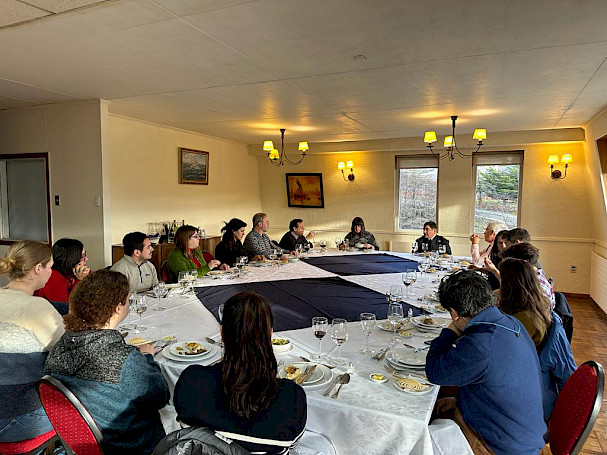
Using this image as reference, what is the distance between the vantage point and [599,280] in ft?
19.7

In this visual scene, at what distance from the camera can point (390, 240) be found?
8211mm

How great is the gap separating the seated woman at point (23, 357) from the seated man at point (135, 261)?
56.7 inches

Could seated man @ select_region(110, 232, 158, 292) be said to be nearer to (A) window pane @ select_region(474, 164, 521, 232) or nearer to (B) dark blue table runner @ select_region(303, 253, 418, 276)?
(B) dark blue table runner @ select_region(303, 253, 418, 276)

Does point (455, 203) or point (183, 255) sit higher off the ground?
point (455, 203)

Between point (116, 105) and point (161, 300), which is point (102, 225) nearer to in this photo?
point (116, 105)

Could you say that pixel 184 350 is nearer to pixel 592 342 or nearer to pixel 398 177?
pixel 592 342

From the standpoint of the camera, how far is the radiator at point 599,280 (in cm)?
569

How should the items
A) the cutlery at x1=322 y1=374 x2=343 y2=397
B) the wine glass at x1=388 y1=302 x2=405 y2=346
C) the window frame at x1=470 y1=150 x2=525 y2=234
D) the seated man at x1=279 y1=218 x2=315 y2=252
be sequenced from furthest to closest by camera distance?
1. the window frame at x1=470 y1=150 x2=525 y2=234
2. the seated man at x1=279 y1=218 x2=315 y2=252
3. the wine glass at x1=388 y1=302 x2=405 y2=346
4. the cutlery at x1=322 y1=374 x2=343 y2=397

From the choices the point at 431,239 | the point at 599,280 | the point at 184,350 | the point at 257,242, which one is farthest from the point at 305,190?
the point at 184,350

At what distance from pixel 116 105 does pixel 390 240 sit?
5.42 metres

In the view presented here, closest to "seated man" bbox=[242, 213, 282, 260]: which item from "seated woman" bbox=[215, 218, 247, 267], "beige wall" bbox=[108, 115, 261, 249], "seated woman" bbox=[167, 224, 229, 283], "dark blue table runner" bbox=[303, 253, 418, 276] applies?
"seated woman" bbox=[215, 218, 247, 267]

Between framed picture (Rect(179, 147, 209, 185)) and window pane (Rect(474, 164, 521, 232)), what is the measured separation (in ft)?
16.3

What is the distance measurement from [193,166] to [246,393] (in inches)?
251

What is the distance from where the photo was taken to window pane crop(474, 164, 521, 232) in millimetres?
7350
